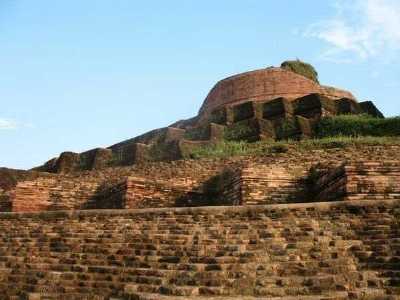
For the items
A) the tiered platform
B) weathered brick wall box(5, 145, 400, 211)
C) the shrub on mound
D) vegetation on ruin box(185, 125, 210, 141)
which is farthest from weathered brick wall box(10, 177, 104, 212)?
the shrub on mound

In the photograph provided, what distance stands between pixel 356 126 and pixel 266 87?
3952mm

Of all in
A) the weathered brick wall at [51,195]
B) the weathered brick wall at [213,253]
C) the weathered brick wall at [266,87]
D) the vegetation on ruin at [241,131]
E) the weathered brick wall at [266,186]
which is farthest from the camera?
the weathered brick wall at [266,87]

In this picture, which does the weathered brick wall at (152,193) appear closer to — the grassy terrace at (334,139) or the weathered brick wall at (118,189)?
the weathered brick wall at (118,189)

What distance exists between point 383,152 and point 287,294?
5.77 meters

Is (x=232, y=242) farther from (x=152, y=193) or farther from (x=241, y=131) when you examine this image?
(x=241, y=131)

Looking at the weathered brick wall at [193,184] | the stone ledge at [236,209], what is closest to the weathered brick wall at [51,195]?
the weathered brick wall at [193,184]

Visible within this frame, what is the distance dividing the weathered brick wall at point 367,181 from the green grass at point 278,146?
2.65 meters

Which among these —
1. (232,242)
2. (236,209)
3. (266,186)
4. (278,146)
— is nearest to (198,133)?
(278,146)

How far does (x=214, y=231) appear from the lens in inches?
Answer: 248

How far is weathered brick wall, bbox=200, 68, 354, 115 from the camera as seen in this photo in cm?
1628

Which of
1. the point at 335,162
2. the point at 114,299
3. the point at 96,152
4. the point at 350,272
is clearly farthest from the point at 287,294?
the point at 96,152

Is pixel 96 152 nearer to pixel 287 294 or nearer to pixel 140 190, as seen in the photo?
pixel 140 190

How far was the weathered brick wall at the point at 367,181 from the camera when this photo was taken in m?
7.46

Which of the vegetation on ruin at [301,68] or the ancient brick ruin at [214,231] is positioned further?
the vegetation on ruin at [301,68]
